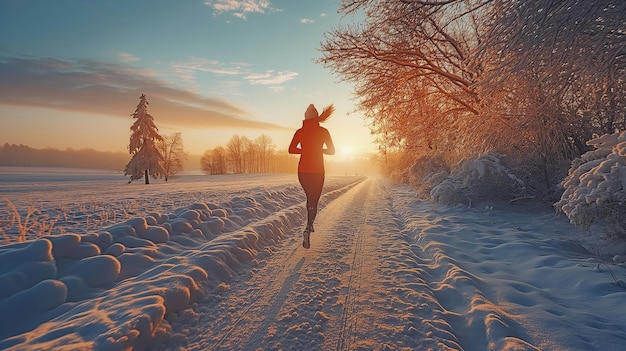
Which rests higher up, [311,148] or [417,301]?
[311,148]

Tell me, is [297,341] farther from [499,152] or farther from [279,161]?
[279,161]

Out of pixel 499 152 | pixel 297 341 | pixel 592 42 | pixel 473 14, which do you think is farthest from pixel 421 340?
pixel 499 152

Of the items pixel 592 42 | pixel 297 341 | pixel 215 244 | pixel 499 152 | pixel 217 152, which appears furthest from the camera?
pixel 217 152

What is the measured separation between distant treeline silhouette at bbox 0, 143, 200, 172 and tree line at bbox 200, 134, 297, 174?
14.8m

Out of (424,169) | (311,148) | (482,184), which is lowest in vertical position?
(482,184)

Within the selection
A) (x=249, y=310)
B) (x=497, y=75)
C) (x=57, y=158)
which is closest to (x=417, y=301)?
(x=249, y=310)

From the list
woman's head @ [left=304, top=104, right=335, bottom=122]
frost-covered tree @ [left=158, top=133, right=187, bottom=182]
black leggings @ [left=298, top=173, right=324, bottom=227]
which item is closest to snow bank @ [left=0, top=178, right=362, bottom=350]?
black leggings @ [left=298, top=173, right=324, bottom=227]

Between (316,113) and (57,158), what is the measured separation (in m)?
210

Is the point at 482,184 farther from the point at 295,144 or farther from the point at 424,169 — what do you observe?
the point at 424,169

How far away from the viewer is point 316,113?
221 inches

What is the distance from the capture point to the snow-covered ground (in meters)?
2.31

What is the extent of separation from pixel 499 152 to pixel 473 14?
4243 millimetres

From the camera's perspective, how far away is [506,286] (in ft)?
11.1

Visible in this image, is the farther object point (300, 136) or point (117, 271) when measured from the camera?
point (300, 136)
